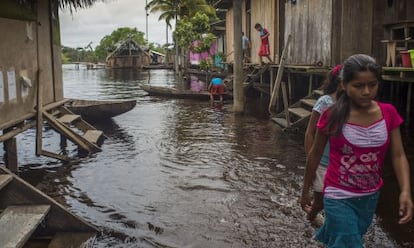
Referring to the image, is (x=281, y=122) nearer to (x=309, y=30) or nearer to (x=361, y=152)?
(x=309, y=30)

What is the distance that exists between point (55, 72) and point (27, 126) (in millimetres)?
2061

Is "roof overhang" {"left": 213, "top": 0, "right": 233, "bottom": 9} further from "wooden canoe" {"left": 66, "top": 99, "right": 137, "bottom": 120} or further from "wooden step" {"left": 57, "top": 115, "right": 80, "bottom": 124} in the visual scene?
"wooden step" {"left": 57, "top": 115, "right": 80, "bottom": 124}

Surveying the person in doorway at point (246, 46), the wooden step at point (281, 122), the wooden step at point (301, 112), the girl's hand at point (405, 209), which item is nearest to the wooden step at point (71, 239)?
the girl's hand at point (405, 209)

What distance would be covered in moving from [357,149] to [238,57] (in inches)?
460

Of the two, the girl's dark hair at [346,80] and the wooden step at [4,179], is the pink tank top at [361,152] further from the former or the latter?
the wooden step at [4,179]

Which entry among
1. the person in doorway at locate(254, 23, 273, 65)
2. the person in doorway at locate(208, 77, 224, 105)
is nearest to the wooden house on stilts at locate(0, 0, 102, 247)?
the person in doorway at locate(254, 23, 273, 65)

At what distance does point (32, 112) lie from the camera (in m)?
7.93

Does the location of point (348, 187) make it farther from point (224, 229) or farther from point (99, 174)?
point (99, 174)

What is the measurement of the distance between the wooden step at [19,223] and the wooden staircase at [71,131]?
3417mm

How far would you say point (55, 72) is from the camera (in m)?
9.52

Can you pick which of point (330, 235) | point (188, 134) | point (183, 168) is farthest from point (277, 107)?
point (330, 235)

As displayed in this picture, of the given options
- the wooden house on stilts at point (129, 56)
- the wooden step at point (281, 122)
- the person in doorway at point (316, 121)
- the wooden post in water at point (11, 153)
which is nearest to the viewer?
the person in doorway at point (316, 121)

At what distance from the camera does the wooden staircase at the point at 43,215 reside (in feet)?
14.6

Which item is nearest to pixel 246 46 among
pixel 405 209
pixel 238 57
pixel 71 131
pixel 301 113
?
pixel 238 57
